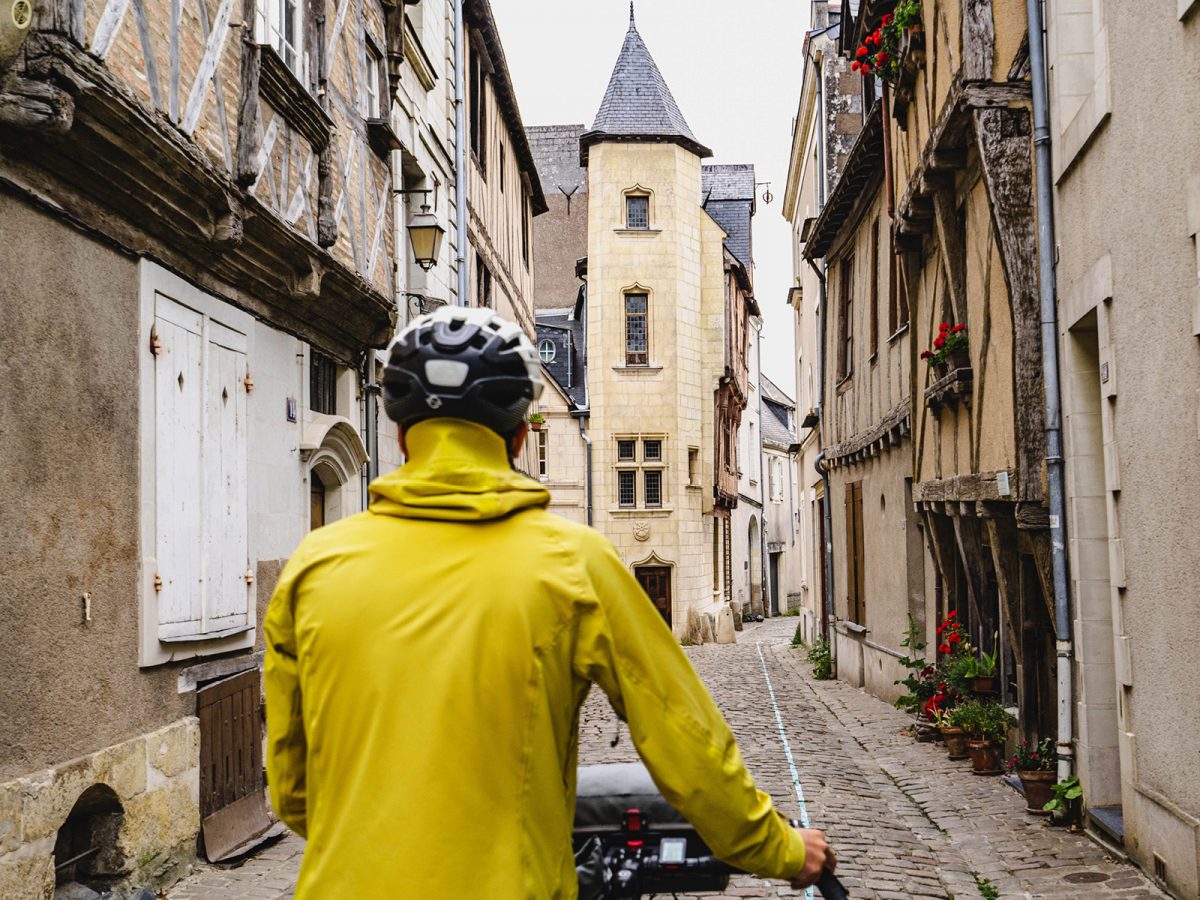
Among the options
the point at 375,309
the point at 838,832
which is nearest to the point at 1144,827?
the point at 838,832

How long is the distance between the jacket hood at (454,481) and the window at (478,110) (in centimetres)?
1713

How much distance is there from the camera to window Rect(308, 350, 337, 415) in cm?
1052

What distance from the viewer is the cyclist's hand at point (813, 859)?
2.10 meters

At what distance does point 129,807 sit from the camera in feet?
21.4

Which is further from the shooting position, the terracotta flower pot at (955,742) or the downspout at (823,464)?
the downspout at (823,464)

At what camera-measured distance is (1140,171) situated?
20.1 feet

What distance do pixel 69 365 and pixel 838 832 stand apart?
15.8 ft

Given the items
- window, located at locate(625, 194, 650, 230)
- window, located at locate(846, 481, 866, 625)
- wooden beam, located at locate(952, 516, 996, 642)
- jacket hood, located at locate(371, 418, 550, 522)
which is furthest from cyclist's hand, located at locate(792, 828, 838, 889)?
window, located at locate(625, 194, 650, 230)

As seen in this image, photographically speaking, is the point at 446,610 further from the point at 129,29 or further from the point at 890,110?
the point at 890,110

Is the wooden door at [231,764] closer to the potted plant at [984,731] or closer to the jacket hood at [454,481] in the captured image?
the potted plant at [984,731]

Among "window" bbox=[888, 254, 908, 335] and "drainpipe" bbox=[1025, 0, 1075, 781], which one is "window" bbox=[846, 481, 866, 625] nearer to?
"window" bbox=[888, 254, 908, 335]

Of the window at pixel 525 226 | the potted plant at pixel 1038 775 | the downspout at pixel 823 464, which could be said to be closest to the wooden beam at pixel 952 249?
the potted plant at pixel 1038 775

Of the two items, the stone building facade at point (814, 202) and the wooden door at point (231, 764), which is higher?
the stone building facade at point (814, 202)

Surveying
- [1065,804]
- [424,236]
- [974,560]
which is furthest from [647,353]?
[1065,804]
